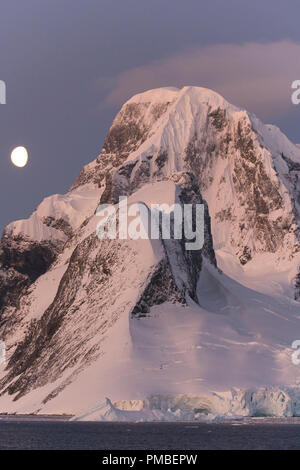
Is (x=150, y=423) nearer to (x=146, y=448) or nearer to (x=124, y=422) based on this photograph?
(x=124, y=422)

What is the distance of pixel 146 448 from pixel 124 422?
184 ft

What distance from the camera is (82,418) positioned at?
196125 mm

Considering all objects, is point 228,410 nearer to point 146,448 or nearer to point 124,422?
point 124,422

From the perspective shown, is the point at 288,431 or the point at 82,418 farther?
the point at 82,418

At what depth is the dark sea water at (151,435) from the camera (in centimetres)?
14562

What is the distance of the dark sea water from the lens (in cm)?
14562

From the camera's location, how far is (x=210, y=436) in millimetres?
160125

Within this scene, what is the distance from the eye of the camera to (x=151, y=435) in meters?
160
